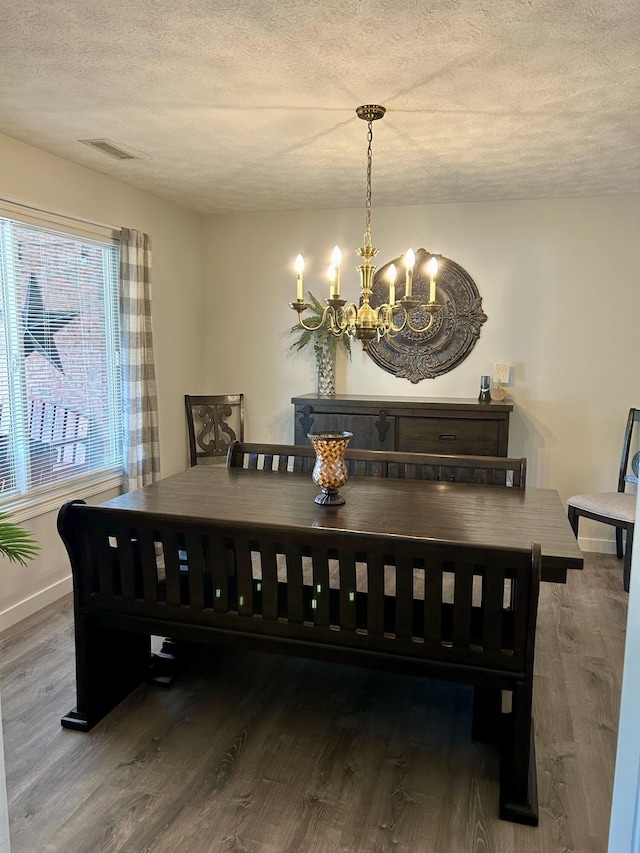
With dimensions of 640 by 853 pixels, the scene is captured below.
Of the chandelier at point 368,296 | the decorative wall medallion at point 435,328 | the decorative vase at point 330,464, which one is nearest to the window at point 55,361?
the chandelier at point 368,296

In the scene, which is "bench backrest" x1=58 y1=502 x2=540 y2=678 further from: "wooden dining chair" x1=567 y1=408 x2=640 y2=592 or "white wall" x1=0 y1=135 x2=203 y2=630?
"wooden dining chair" x1=567 y1=408 x2=640 y2=592

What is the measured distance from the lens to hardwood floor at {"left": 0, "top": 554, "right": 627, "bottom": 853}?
5.90 feet

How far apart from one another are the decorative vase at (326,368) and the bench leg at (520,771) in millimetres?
2917

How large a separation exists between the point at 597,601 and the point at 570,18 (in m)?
2.90

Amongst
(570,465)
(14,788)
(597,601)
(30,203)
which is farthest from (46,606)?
(570,465)

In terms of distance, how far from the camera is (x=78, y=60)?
2.10m

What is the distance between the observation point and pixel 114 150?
10.4 ft

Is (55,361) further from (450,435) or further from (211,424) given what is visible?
(450,435)

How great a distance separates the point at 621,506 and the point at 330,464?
2.17m

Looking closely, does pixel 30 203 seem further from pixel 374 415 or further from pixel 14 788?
pixel 14 788

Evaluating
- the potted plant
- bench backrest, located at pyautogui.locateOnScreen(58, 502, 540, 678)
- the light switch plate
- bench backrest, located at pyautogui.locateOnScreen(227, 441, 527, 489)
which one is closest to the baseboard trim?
bench backrest, located at pyautogui.locateOnScreen(58, 502, 540, 678)

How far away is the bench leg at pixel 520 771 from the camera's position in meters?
1.84

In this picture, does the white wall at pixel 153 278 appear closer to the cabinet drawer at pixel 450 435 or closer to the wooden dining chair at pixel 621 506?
the cabinet drawer at pixel 450 435

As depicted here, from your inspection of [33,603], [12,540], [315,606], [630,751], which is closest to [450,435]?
[315,606]
